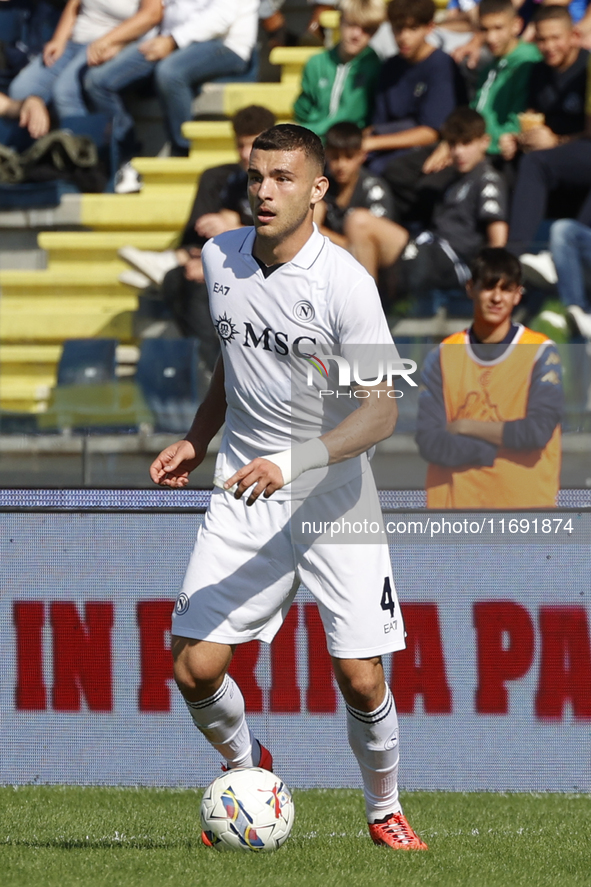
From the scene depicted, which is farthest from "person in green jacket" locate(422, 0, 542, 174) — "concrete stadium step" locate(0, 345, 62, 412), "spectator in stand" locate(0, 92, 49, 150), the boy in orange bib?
"spectator in stand" locate(0, 92, 49, 150)

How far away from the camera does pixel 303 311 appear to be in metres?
3.78

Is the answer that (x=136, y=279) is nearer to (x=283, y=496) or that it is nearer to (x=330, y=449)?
(x=283, y=496)

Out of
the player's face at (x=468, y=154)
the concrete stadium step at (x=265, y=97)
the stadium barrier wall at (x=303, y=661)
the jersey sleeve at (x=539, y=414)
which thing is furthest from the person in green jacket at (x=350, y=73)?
the stadium barrier wall at (x=303, y=661)

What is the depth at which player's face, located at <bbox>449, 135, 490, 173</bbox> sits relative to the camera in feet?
25.4

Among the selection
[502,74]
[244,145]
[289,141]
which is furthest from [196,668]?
[502,74]

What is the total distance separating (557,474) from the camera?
5129 mm

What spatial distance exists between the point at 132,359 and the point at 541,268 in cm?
229

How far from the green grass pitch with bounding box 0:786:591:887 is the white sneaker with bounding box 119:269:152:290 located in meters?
4.10

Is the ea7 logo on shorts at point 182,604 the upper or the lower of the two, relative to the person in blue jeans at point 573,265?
lower

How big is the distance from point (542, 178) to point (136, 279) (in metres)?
2.77

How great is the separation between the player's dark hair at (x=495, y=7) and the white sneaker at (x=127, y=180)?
3.34 metres

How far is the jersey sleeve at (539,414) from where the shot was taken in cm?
508

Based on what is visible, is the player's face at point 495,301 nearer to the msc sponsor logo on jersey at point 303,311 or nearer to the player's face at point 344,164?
the msc sponsor logo on jersey at point 303,311

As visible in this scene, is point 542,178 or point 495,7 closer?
point 542,178
